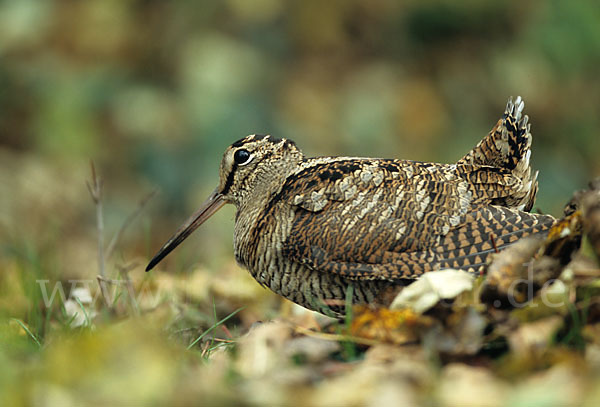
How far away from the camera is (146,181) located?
8.16 m

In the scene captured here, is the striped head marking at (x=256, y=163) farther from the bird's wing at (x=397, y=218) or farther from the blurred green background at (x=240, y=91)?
the blurred green background at (x=240, y=91)

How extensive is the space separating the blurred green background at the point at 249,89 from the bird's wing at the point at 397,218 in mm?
4092

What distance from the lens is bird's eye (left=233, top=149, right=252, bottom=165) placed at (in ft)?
13.2

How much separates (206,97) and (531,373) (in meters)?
6.05

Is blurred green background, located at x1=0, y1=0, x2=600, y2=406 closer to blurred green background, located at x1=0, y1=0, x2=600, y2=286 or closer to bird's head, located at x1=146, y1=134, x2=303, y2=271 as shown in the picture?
blurred green background, located at x1=0, y1=0, x2=600, y2=286

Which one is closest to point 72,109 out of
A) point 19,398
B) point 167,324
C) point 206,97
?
point 206,97

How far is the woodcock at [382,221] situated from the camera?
3248 millimetres

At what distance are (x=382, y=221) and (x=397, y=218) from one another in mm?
66

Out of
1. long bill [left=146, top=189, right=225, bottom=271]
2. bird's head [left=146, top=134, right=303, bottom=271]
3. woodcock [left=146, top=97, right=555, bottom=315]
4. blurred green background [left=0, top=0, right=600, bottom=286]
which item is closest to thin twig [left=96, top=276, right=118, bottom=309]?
bird's head [left=146, top=134, right=303, bottom=271]

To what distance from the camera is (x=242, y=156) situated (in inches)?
159

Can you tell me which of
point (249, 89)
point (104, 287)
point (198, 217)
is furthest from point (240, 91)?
point (104, 287)

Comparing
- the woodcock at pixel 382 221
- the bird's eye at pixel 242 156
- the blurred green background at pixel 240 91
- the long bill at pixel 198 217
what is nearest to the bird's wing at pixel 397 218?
the woodcock at pixel 382 221

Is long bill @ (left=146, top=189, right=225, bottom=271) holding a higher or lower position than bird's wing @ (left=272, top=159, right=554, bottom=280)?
lower

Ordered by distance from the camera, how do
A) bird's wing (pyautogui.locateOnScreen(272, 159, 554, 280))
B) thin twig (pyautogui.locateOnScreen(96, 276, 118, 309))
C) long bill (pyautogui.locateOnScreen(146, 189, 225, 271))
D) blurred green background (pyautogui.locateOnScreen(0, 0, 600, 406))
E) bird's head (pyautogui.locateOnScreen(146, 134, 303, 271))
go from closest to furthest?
bird's wing (pyautogui.locateOnScreen(272, 159, 554, 280)) → thin twig (pyautogui.locateOnScreen(96, 276, 118, 309)) → bird's head (pyautogui.locateOnScreen(146, 134, 303, 271)) → long bill (pyautogui.locateOnScreen(146, 189, 225, 271)) → blurred green background (pyautogui.locateOnScreen(0, 0, 600, 406))
